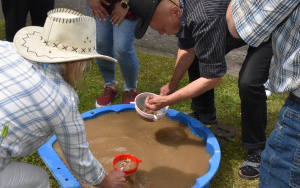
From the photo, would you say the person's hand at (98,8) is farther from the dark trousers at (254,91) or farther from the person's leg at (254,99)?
the person's leg at (254,99)

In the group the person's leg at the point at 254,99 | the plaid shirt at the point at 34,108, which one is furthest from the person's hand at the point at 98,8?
the plaid shirt at the point at 34,108

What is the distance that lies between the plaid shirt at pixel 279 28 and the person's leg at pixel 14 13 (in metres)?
2.71

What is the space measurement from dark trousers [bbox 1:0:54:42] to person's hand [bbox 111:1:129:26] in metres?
1.19

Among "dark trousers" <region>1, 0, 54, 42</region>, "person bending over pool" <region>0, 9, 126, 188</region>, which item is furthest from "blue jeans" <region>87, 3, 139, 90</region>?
"person bending over pool" <region>0, 9, 126, 188</region>

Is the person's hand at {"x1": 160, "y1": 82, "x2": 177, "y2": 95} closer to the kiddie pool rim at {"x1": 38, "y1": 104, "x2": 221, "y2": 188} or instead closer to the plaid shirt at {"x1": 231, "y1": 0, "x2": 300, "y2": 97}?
the kiddie pool rim at {"x1": 38, "y1": 104, "x2": 221, "y2": 188}

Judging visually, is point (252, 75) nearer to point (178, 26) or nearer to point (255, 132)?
point (255, 132)

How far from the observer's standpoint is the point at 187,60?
2.81m

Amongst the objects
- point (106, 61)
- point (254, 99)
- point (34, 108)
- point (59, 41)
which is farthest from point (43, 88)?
point (106, 61)

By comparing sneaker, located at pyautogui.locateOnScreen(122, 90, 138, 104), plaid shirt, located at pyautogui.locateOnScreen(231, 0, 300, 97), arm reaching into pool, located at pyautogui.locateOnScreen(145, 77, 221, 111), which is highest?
plaid shirt, located at pyautogui.locateOnScreen(231, 0, 300, 97)

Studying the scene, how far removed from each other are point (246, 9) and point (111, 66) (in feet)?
6.72

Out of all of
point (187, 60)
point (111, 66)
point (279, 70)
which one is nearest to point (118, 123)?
point (111, 66)

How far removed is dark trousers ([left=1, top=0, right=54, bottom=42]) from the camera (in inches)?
139

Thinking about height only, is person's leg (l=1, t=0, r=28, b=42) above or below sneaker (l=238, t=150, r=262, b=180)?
above

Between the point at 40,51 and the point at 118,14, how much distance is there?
143 centimetres
